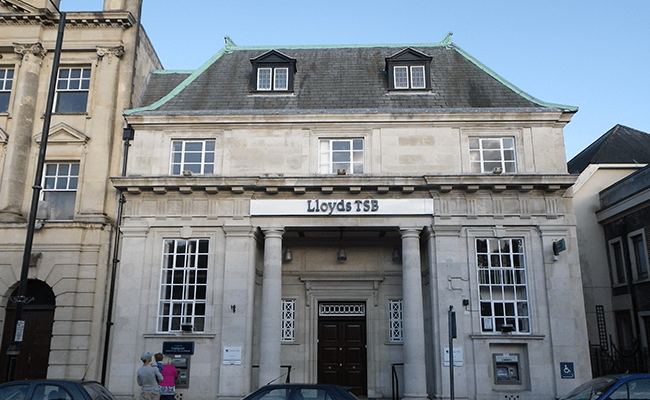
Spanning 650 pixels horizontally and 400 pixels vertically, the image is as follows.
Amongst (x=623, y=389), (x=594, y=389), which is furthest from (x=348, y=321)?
(x=623, y=389)

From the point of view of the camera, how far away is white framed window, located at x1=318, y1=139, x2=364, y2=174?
18.0 meters

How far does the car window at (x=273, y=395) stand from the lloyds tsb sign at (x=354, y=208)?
7897mm

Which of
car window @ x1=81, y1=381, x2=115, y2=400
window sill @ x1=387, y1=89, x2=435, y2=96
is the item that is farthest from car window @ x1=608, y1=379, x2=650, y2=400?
window sill @ x1=387, y1=89, x2=435, y2=96

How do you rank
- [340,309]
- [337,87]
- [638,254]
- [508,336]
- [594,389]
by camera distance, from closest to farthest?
[594,389]
[508,336]
[340,309]
[337,87]
[638,254]

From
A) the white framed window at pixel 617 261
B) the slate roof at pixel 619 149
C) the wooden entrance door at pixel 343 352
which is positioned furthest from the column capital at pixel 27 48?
the slate roof at pixel 619 149

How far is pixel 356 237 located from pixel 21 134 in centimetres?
1211

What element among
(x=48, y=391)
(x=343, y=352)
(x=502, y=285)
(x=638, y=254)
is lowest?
(x=48, y=391)

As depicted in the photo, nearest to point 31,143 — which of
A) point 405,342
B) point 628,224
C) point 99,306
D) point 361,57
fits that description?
point 99,306

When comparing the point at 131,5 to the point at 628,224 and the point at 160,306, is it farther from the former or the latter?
the point at 628,224

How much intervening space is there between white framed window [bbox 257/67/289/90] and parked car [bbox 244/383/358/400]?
12.3 meters

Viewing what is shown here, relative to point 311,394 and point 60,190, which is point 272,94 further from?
point 311,394

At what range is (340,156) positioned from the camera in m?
18.2

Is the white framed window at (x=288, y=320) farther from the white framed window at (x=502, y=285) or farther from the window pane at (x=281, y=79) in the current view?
the window pane at (x=281, y=79)

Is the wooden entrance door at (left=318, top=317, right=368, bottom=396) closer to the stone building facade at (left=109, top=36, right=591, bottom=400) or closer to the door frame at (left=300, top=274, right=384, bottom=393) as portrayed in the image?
the stone building facade at (left=109, top=36, right=591, bottom=400)
